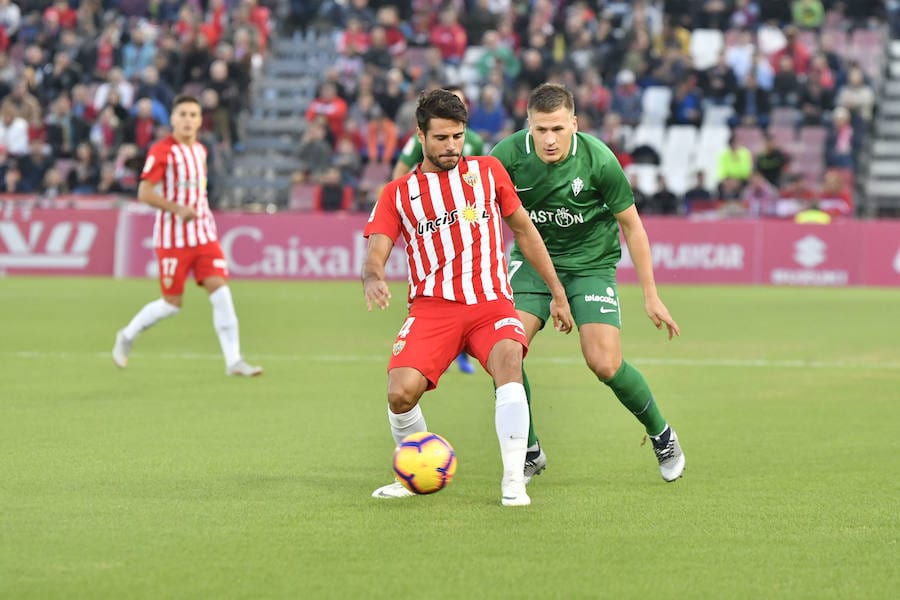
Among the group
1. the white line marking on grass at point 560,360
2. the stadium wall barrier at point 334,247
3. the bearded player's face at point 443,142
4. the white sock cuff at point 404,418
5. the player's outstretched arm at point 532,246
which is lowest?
the stadium wall barrier at point 334,247

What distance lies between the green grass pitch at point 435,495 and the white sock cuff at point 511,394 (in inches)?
18.2

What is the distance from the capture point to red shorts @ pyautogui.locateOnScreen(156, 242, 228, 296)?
12664 mm

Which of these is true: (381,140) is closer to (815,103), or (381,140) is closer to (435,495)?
(815,103)

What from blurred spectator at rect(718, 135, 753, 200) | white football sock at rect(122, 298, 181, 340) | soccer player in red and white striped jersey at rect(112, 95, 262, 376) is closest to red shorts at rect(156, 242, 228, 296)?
soccer player in red and white striped jersey at rect(112, 95, 262, 376)

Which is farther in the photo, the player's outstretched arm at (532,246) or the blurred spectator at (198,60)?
the blurred spectator at (198,60)

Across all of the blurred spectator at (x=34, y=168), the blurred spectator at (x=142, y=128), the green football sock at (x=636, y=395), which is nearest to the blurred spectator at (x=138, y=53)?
the blurred spectator at (x=142, y=128)

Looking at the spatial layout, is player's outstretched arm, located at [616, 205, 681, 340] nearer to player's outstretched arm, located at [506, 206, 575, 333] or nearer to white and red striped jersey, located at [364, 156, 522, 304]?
player's outstretched arm, located at [506, 206, 575, 333]

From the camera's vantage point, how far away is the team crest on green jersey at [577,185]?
7844 millimetres

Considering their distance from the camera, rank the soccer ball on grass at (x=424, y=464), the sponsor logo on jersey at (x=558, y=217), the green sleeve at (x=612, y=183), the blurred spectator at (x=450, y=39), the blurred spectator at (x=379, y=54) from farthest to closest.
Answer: the blurred spectator at (x=450, y=39), the blurred spectator at (x=379, y=54), the sponsor logo on jersey at (x=558, y=217), the green sleeve at (x=612, y=183), the soccer ball on grass at (x=424, y=464)

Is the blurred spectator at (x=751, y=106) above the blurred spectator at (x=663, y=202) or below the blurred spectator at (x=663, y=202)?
above

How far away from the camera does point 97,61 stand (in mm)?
30078

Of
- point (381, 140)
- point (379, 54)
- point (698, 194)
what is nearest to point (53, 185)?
point (381, 140)

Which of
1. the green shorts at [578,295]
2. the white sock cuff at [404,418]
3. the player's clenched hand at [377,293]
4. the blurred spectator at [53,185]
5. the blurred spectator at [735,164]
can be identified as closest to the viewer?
the player's clenched hand at [377,293]

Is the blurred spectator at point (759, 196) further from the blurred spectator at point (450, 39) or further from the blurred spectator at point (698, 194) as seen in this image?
the blurred spectator at point (450, 39)
